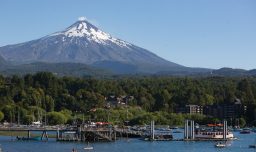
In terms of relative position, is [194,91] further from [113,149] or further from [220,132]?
[113,149]

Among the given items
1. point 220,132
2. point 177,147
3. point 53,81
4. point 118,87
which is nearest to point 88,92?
point 53,81

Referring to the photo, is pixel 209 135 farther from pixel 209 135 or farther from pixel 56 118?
pixel 56 118

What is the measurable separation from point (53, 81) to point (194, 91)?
26176mm

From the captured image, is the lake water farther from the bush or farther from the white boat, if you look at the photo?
the bush

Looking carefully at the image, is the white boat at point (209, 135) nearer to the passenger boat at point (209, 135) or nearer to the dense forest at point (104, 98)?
the passenger boat at point (209, 135)

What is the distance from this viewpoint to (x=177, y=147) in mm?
68000

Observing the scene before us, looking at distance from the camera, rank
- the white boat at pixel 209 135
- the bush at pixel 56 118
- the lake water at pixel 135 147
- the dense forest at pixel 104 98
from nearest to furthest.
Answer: the lake water at pixel 135 147
the white boat at pixel 209 135
the bush at pixel 56 118
the dense forest at pixel 104 98

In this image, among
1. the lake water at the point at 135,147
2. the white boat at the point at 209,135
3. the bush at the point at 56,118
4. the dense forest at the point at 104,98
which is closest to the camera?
the lake water at the point at 135,147

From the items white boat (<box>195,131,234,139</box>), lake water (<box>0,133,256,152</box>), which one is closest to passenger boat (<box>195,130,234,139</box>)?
white boat (<box>195,131,234,139</box>)

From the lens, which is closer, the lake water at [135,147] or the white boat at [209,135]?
the lake water at [135,147]

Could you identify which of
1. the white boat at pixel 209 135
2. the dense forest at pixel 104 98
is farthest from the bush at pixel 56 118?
the white boat at pixel 209 135

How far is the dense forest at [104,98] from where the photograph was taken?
112m

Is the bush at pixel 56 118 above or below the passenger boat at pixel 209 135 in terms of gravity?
above

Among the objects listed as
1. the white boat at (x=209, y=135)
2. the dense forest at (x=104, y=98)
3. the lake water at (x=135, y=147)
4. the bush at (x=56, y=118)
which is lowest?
the lake water at (x=135, y=147)
